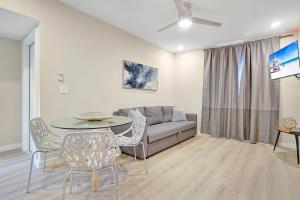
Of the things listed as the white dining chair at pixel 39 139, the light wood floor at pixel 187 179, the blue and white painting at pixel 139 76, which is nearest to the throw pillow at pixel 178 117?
the blue and white painting at pixel 139 76

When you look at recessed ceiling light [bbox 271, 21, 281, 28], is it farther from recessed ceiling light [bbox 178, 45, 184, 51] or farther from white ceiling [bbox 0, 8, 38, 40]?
white ceiling [bbox 0, 8, 38, 40]

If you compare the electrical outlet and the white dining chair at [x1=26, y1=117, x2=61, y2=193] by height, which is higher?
the electrical outlet

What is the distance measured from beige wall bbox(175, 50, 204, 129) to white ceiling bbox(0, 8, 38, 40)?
3991 millimetres

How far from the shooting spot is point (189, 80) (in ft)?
17.3

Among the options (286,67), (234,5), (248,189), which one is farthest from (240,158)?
(234,5)

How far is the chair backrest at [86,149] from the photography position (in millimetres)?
1479

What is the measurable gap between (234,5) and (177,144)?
2.90 meters

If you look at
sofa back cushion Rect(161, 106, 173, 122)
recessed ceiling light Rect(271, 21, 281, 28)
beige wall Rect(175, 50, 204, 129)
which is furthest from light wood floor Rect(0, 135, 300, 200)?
recessed ceiling light Rect(271, 21, 281, 28)

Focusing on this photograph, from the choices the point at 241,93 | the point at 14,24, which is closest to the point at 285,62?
the point at 241,93

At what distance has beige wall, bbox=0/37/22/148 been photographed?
3.28 meters

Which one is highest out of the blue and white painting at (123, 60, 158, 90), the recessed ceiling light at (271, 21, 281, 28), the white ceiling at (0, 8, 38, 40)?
the recessed ceiling light at (271, 21, 281, 28)

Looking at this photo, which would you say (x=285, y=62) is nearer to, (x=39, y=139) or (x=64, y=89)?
(x=64, y=89)

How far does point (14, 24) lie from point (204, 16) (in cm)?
321

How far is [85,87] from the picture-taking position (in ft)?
10.0
